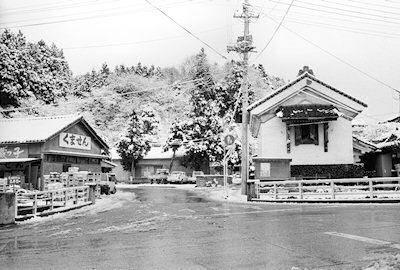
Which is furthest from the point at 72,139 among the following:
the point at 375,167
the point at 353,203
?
the point at 375,167

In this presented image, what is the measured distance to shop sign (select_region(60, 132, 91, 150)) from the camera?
29663 millimetres

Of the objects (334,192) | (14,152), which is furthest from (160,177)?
(334,192)

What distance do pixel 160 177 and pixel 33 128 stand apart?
71.3ft

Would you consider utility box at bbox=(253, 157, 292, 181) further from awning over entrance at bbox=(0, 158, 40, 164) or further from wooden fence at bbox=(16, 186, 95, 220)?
awning over entrance at bbox=(0, 158, 40, 164)

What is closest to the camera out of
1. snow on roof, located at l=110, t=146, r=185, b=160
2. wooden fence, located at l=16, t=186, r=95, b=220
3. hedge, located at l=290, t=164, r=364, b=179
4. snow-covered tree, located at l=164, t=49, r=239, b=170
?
wooden fence, located at l=16, t=186, r=95, b=220

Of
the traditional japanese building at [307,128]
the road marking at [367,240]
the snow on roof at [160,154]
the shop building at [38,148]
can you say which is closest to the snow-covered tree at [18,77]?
the shop building at [38,148]

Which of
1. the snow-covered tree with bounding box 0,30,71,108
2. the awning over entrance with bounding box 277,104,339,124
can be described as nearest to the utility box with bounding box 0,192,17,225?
the snow-covered tree with bounding box 0,30,71,108

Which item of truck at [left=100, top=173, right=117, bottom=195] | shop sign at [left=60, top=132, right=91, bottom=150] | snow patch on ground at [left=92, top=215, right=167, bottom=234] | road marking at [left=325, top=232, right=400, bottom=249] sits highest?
shop sign at [left=60, top=132, right=91, bottom=150]

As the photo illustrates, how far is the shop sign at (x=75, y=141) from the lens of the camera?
29663 millimetres

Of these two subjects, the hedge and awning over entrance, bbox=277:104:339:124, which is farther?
the hedge

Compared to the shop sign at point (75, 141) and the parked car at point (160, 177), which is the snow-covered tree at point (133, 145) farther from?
the shop sign at point (75, 141)

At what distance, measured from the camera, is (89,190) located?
2116cm

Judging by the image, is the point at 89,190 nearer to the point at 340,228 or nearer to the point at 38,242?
the point at 38,242

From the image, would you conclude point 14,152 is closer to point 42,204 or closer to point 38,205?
point 42,204
